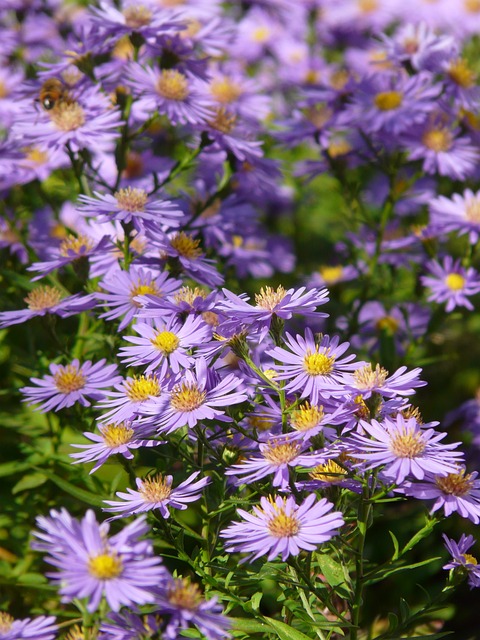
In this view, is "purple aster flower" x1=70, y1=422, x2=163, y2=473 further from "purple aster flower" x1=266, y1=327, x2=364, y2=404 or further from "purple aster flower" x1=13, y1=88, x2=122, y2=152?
"purple aster flower" x1=13, y1=88, x2=122, y2=152

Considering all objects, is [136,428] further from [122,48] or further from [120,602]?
[122,48]

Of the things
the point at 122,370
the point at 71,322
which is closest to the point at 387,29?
the point at 71,322

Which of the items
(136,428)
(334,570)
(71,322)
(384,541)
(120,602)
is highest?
(120,602)

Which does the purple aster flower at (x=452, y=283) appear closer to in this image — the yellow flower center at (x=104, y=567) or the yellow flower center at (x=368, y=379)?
the yellow flower center at (x=368, y=379)

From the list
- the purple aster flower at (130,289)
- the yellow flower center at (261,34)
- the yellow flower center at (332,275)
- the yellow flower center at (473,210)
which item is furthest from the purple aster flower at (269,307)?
the yellow flower center at (261,34)

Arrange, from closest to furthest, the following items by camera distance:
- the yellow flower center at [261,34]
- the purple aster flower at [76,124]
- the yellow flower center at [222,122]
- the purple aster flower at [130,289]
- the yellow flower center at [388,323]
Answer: the purple aster flower at [130,289]
the purple aster flower at [76,124]
the yellow flower center at [222,122]
the yellow flower center at [388,323]
the yellow flower center at [261,34]

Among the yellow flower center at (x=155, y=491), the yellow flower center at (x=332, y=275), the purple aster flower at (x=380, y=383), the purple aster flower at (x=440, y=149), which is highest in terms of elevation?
the purple aster flower at (x=380, y=383)

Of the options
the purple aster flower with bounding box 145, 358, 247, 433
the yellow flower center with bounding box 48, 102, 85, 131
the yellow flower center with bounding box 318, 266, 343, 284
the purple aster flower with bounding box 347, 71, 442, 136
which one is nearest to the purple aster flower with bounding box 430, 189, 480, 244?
the purple aster flower with bounding box 347, 71, 442, 136
